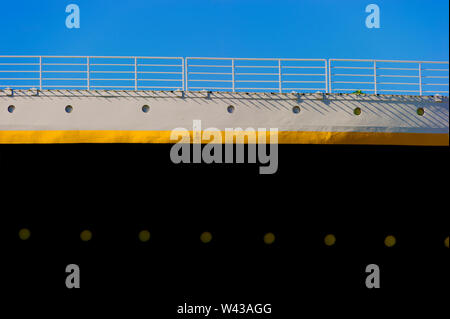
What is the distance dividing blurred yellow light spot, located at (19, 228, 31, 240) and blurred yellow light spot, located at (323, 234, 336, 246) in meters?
6.72

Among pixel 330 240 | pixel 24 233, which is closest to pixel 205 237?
pixel 330 240

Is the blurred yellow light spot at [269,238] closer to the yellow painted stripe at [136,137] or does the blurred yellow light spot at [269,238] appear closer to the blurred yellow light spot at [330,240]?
the blurred yellow light spot at [330,240]

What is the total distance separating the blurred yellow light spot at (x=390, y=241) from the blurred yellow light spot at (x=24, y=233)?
8.20 m

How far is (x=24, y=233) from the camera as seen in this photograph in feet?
31.0

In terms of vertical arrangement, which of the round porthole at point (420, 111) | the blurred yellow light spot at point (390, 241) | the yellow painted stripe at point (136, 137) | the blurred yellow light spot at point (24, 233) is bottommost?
the blurred yellow light spot at point (390, 241)

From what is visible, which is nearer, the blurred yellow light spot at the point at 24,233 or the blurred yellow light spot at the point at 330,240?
the blurred yellow light spot at the point at 24,233

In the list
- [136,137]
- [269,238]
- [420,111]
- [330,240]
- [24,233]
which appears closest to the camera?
[24,233]

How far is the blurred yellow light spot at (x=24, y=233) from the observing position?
945cm

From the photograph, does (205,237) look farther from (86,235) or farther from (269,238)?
(86,235)

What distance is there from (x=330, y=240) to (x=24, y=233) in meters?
6.95

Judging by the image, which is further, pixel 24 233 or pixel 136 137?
pixel 136 137

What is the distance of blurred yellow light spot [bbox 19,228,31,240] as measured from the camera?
945 cm

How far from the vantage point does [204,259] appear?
9.59m

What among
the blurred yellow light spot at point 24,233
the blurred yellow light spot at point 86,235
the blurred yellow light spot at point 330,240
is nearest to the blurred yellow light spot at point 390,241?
the blurred yellow light spot at point 330,240
